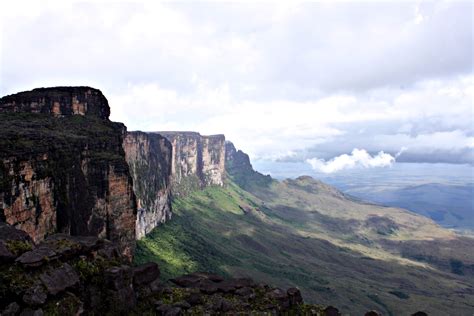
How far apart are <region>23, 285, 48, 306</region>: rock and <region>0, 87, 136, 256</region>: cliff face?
1177 inches

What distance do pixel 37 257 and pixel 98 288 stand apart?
4.82m

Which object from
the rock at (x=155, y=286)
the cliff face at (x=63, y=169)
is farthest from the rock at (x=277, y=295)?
the cliff face at (x=63, y=169)

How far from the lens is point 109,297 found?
2794 cm

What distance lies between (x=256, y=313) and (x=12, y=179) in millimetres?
37829

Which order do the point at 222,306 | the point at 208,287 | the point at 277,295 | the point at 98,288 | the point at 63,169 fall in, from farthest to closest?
the point at 63,169, the point at 208,287, the point at 277,295, the point at 222,306, the point at 98,288

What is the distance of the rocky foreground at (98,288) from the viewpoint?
2397cm

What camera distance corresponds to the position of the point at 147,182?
172 meters

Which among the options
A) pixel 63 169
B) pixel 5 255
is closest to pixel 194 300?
pixel 5 255

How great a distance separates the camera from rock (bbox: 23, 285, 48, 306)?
2309 cm

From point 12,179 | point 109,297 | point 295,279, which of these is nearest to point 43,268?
point 109,297

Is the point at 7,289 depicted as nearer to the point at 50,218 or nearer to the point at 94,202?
the point at 50,218

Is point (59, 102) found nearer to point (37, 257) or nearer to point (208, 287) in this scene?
point (208, 287)

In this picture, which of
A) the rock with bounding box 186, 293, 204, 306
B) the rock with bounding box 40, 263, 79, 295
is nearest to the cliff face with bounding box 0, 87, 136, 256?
the rock with bounding box 40, 263, 79, 295

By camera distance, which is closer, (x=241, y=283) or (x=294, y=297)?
(x=294, y=297)
